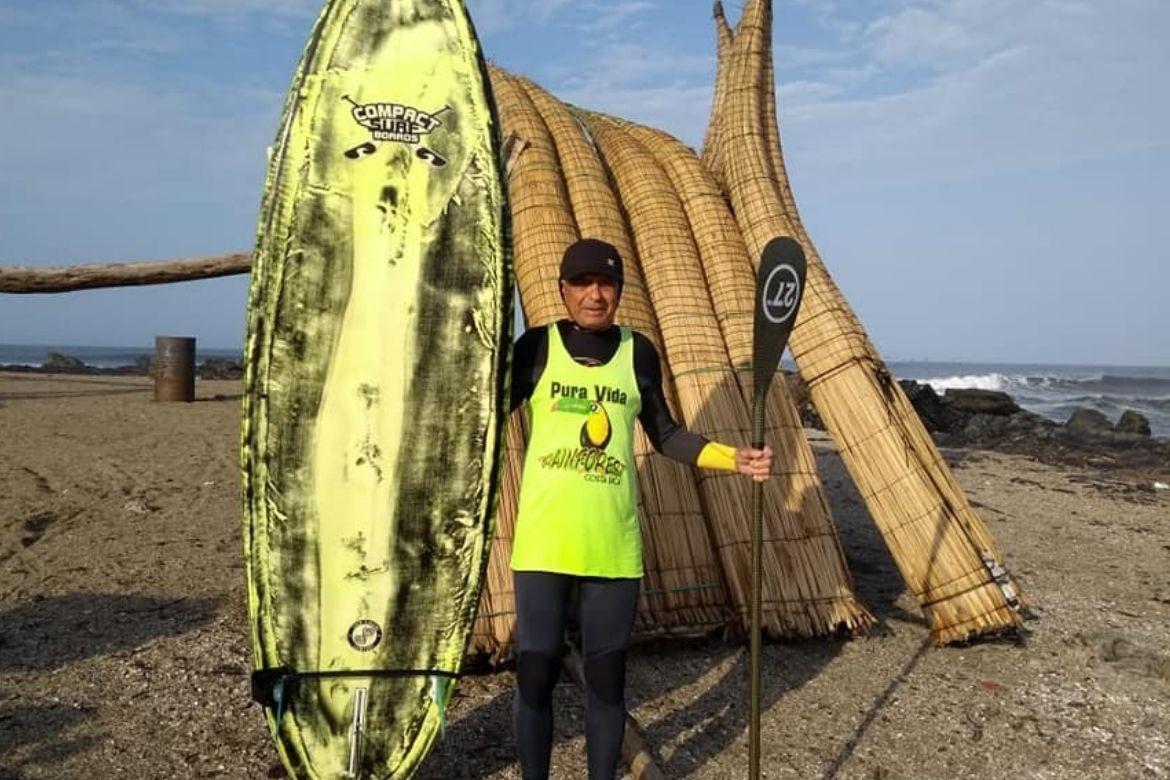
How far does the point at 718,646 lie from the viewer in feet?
16.6

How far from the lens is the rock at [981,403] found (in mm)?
23141

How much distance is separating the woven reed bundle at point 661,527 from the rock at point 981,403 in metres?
19.5

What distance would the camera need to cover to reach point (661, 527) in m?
4.98

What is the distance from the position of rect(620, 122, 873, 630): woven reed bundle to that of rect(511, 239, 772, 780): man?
80.3 inches

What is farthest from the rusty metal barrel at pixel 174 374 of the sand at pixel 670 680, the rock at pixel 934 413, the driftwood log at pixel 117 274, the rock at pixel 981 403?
the rock at pixel 981 403

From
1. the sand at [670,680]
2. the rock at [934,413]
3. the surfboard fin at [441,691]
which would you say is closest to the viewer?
the surfboard fin at [441,691]

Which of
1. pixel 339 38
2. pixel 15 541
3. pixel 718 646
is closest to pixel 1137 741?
pixel 718 646

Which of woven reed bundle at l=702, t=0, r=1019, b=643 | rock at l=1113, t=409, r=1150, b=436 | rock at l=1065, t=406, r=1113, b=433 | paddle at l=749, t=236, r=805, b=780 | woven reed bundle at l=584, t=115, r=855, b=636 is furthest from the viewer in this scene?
rock at l=1113, t=409, r=1150, b=436

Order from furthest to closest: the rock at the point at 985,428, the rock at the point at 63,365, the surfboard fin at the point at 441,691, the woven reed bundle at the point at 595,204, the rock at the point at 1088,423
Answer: the rock at the point at 63,365 < the rock at the point at 1088,423 < the rock at the point at 985,428 < the woven reed bundle at the point at 595,204 < the surfboard fin at the point at 441,691

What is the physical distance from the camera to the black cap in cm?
311

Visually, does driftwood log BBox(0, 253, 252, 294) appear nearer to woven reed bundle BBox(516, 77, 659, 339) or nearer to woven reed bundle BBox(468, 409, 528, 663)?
woven reed bundle BBox(516, 77, 659, 339)

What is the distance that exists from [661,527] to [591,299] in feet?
7.06

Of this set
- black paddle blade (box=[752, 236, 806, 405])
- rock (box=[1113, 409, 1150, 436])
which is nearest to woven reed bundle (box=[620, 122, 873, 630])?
black paddle blade (box=[752, 236, 806, 405])

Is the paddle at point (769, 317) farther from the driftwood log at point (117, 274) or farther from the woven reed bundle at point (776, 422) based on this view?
the driftwood log at point (117, 274)
